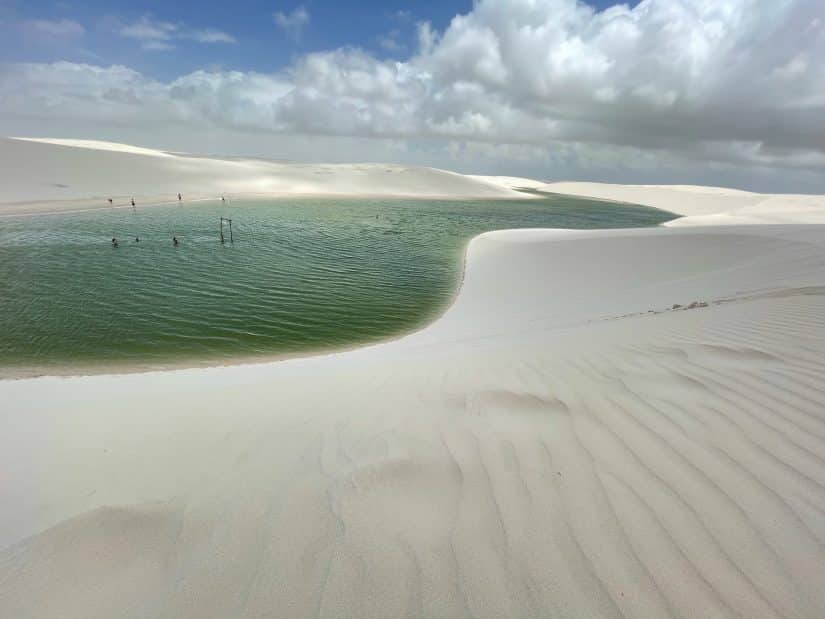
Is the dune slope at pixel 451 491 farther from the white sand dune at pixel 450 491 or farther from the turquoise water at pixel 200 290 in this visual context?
the turquoise water at pixel 200 290

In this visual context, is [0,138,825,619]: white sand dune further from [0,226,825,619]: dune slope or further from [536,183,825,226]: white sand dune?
[536,183,825,226]: white sand dune

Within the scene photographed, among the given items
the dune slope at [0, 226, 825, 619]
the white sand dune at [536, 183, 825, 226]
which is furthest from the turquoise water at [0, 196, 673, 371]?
the white sand dune at [536, 183, 825, 226]

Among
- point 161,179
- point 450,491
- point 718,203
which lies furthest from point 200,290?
point 718,203

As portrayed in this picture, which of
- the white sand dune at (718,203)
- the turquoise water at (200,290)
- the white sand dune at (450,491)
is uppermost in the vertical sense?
the white sand dune at (718,203)

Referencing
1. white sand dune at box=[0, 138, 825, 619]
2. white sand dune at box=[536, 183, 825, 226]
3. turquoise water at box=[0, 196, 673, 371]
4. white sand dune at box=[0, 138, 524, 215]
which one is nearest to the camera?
white sand dune at box=[0, 138, 825, 619]

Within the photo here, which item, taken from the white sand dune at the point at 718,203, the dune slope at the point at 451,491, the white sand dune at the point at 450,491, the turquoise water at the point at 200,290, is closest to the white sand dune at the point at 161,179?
the turquoise water at the point at 200,290

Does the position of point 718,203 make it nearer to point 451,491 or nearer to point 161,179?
point 451,491
